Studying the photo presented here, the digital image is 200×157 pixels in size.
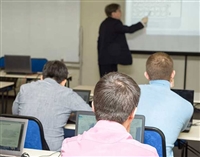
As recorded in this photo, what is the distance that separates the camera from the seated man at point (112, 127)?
46.6 inches

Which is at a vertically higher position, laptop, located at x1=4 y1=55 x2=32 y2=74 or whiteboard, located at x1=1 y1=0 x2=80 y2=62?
whiteboard, located at x1=1 y1=0 x2=80 y2=62

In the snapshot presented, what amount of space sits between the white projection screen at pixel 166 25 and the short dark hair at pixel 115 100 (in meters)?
4.81

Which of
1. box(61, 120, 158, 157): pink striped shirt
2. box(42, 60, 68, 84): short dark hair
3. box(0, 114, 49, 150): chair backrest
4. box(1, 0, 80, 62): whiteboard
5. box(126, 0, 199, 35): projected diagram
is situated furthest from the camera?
box(1, 0, 80, 62): whiteboard

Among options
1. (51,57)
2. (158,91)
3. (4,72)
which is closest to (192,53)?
(51,57)

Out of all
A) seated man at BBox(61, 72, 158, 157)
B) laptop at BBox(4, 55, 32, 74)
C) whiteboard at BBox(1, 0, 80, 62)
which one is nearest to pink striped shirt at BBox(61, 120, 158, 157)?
seated man at BBox(61, 72, 158, 157)

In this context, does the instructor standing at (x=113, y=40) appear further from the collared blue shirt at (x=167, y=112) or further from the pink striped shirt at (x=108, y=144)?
the pink striped shirt at (x=108, y=144)

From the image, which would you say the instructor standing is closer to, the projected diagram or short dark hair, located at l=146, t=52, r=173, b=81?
the projected diagram

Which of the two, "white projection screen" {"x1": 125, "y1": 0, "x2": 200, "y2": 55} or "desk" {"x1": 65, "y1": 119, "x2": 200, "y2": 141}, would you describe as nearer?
"desk" {"x1": 65, "y1": 119, "x2": 200, "y2": 141}

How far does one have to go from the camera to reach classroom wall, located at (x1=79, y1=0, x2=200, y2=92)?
20.2 feet

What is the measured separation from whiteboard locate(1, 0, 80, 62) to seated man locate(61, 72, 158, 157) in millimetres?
5306

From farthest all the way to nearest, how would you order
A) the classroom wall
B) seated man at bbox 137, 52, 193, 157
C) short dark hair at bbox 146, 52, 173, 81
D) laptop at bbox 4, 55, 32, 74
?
the classroom wall, laptop at bbox 4, 55, 32, 74, short dark hair at bbox 146, 52, 173, 81, seated man at bbox 137, 52, 193, 157

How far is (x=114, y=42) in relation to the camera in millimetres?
5770

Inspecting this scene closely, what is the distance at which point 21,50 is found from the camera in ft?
22.3

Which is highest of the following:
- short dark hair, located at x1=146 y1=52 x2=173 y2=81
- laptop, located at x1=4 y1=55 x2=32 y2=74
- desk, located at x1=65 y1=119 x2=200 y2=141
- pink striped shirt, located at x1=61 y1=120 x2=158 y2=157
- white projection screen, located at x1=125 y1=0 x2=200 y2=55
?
white projection screen, located at x1=125 y1=0 x2=200 y2=55
